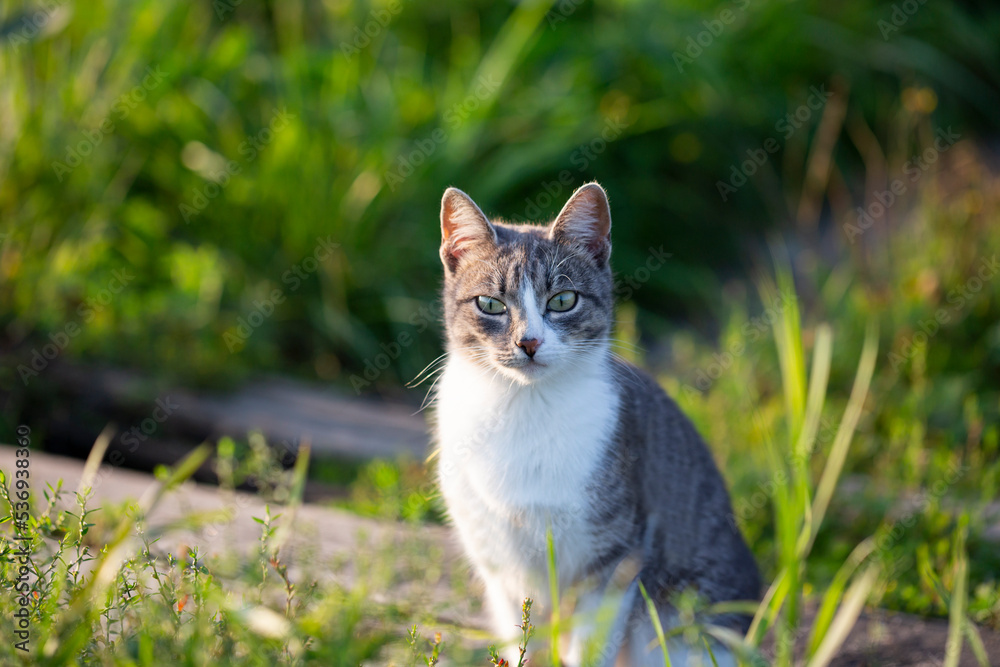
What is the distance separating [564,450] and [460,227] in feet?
2.43

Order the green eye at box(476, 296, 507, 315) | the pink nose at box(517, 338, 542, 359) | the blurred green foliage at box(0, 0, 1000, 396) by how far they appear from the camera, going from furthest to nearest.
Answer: the blurred green foliage at box(0, 0, 1000, 396) → the green eye at box(476, 296, 507, 315) → the pink nose at box(517, 338, 542, 359)

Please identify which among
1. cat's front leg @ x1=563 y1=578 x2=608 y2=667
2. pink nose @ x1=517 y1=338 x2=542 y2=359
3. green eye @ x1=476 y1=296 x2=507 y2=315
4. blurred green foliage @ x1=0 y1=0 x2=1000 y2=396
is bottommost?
cat's front leg @ x1=563 y1=578 x2=608 y2=667

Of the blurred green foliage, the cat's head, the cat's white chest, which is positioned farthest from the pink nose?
the blurred green foliage

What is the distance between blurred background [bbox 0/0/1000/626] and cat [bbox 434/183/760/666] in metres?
0.41

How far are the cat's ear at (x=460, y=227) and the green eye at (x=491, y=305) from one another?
0.18 m

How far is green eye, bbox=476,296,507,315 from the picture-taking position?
7.42 ft

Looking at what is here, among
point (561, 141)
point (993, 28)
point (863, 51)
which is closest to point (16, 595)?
point (561, 141)

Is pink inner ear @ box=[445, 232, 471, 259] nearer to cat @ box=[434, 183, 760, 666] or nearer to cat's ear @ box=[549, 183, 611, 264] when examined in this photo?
cat @ box=[434, 183, 760, 666]

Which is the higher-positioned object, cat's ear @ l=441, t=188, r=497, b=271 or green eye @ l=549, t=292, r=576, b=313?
cat's ear @ l=441, t=188, r=497, b=271

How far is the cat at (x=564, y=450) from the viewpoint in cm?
215

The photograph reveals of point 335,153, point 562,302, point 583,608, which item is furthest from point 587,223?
point 335,153

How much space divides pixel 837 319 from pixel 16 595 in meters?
4.05

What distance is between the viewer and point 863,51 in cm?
658

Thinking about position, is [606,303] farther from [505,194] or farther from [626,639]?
[505,194]
